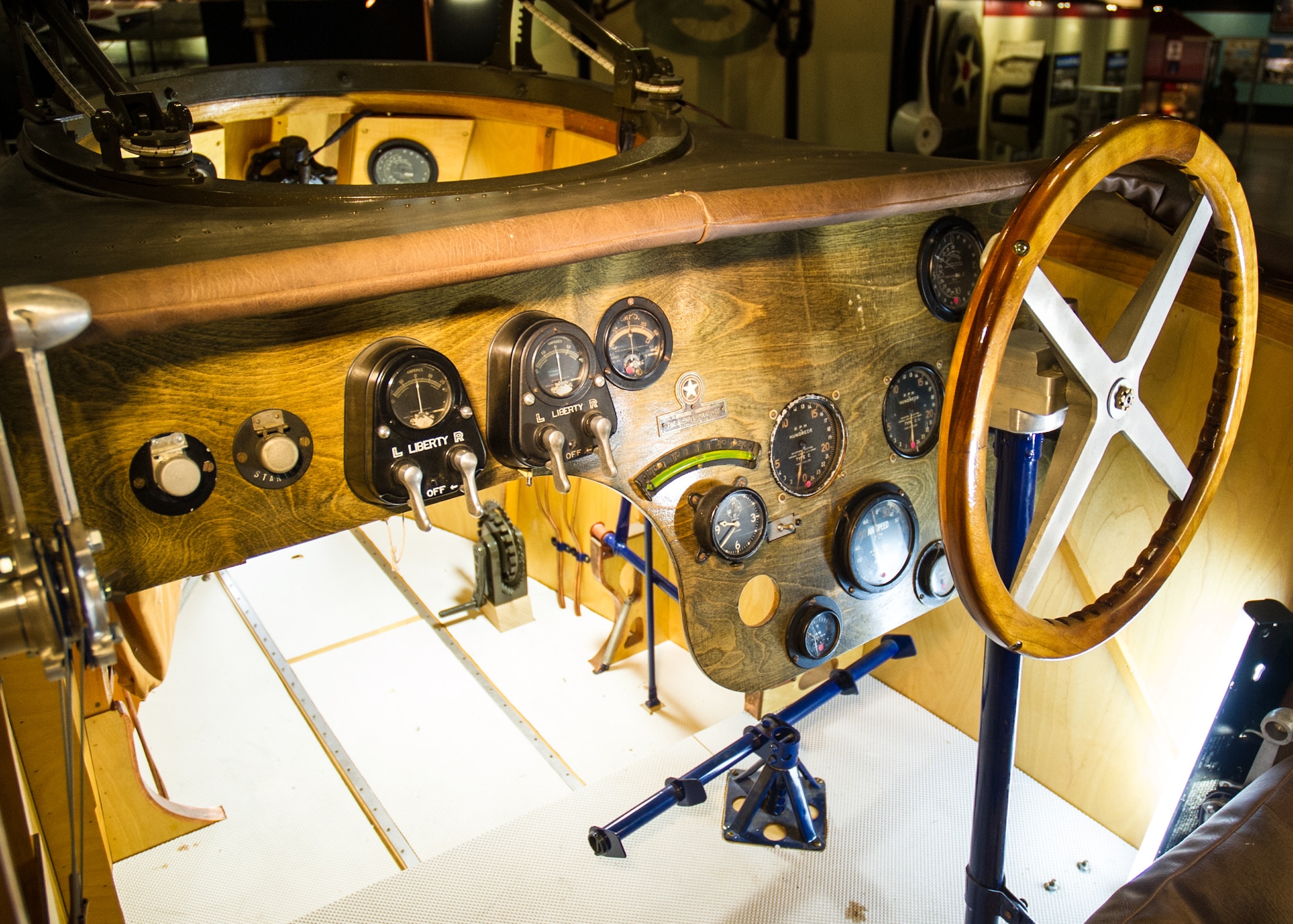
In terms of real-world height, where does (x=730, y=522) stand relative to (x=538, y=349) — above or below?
below

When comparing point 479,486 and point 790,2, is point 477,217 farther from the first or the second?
point 790,2

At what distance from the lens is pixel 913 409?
1.67 m

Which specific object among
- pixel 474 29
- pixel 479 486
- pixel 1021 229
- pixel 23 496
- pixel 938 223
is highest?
pixel 474 29

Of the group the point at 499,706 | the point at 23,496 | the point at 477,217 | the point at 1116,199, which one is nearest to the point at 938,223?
the point at 1116,199

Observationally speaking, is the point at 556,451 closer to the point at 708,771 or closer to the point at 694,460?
the point at 694,460

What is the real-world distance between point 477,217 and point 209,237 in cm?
31

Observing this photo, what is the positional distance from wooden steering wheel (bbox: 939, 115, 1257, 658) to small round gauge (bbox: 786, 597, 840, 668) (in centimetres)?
48

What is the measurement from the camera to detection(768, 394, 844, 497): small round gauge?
1521 millimetres

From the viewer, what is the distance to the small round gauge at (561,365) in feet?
3.93

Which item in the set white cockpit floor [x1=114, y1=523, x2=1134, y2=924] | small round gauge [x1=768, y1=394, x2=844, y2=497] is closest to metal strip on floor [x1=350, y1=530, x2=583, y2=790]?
white cockpit floor [x1=114, y1=523, x2=1134, y2=924]

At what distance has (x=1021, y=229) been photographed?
0.97m

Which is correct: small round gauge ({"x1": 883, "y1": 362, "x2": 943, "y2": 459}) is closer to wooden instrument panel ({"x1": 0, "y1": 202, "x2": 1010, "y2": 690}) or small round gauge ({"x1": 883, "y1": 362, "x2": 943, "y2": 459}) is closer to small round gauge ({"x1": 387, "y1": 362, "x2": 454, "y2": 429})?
wooden instrument panel ({"x1": 0, "y1": 202, "x2": 1010, "y2": 690})

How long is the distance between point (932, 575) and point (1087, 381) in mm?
699

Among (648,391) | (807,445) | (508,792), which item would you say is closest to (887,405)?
(807,445)
